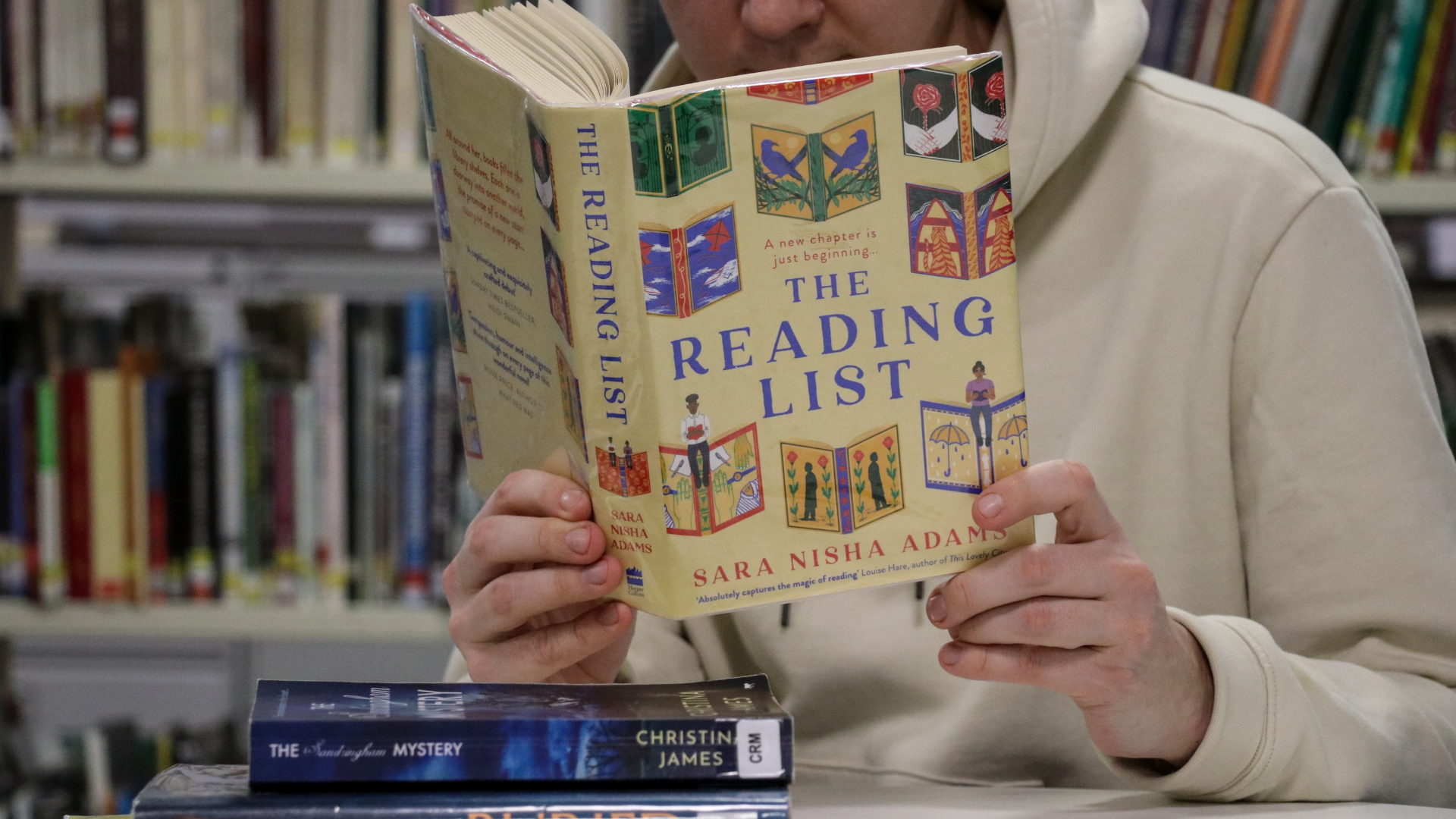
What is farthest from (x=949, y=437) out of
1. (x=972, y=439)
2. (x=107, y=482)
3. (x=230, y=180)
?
(x=107, y=482)

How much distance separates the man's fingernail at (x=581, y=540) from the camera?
649 mm

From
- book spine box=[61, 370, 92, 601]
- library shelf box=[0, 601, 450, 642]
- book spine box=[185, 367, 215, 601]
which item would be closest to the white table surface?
library shelf box=[0, 601, 450, 642]

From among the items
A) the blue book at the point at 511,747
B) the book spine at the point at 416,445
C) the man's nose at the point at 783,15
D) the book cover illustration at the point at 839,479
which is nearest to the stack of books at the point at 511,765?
the blue book at the point at 511,747

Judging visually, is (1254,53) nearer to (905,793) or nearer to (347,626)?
(905,793)

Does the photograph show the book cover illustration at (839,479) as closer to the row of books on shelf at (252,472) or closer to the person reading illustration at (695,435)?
the person reading illustration at (695,435)

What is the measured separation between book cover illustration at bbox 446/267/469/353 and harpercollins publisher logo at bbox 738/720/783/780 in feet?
1.05

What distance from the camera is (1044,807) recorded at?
702 mm

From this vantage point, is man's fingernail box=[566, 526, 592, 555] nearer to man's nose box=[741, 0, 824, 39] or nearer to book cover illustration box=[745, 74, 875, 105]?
book cover illustration box=[745, 74, 875, 105]

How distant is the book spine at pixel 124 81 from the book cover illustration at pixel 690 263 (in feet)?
3.57

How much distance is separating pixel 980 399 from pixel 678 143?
0.19 m

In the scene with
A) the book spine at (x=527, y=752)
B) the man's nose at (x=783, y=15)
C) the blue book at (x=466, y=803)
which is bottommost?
the blue book at (x=466, y=803)

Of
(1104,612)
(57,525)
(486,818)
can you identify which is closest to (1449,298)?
(1104,612)

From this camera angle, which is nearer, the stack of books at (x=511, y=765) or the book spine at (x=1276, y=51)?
the stack of books at (x=511, y=765)

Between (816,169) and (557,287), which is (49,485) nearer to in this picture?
(557,287)
